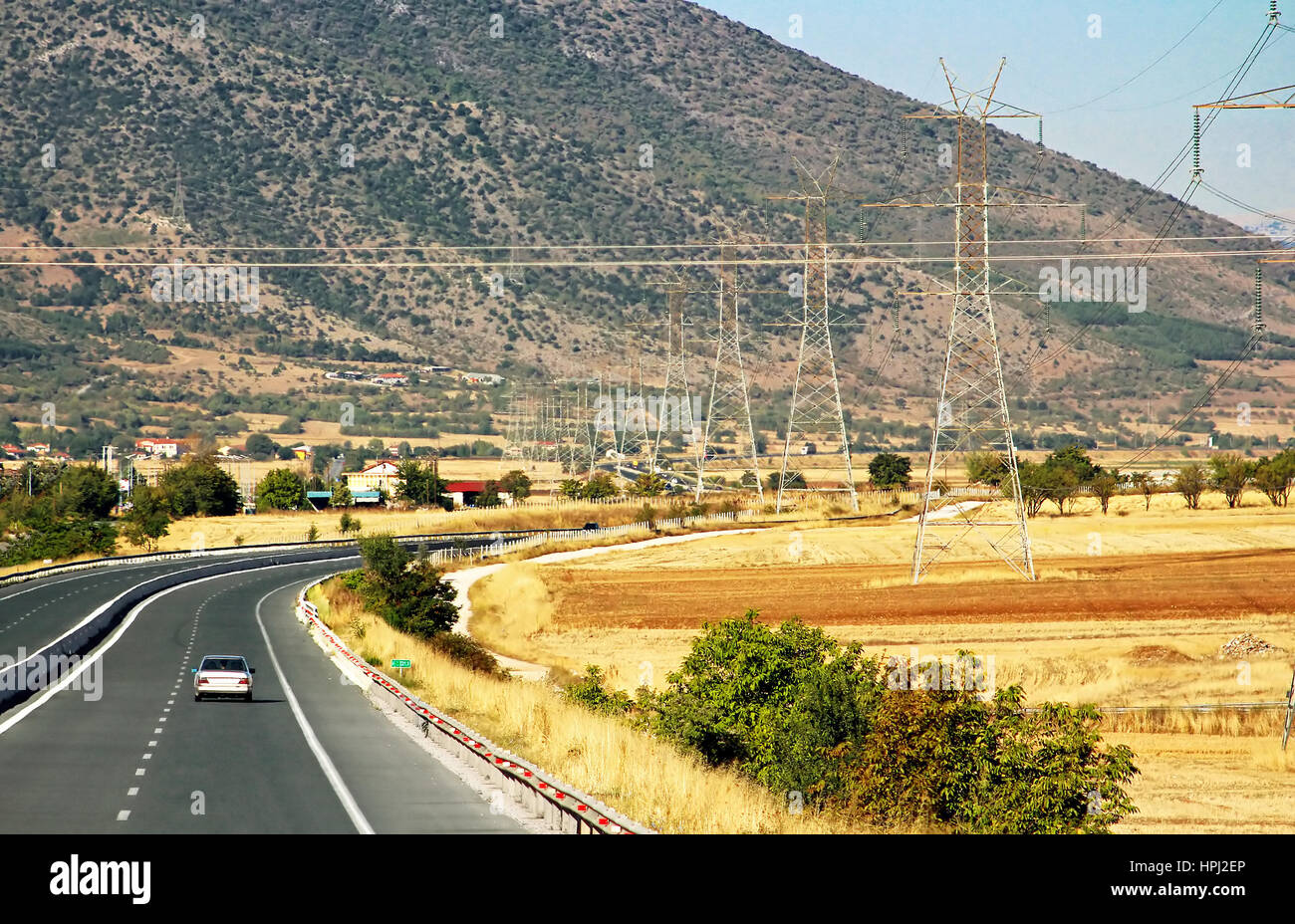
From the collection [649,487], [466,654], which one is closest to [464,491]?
[649,487]

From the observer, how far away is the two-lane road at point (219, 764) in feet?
64.3

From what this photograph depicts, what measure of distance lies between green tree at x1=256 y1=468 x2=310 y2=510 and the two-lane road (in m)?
113

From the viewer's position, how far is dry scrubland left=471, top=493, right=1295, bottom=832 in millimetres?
35312

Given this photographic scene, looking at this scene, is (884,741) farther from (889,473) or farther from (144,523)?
(889,473)

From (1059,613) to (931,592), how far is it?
8.50 m

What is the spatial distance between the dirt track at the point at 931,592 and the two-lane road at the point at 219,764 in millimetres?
23294

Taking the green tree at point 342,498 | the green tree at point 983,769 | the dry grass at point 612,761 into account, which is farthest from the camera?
the green tree at point 342,498

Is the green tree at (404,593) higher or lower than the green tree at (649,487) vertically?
lower

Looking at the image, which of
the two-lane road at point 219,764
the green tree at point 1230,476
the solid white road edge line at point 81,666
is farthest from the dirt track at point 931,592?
the green tree at point 1230,476

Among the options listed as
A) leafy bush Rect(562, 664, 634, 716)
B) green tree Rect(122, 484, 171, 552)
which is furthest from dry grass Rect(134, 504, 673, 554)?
leafy bush Rect(562, 664, 634, 716)

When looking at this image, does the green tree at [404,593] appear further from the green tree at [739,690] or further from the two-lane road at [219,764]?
the green tree at [739,690]

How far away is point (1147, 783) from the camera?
105 ft

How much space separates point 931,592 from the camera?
218ft
